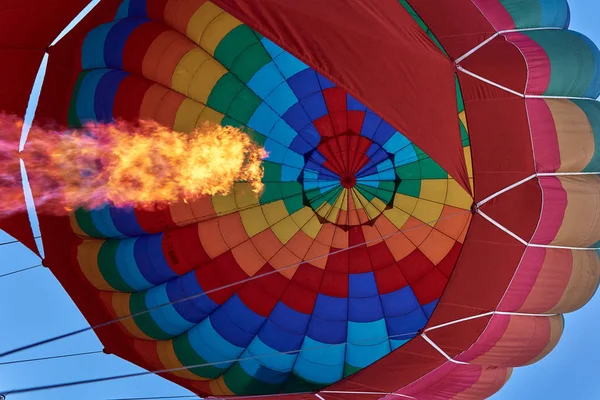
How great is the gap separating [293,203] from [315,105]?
42.1 inches

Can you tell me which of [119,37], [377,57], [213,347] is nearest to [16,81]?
[119,37]

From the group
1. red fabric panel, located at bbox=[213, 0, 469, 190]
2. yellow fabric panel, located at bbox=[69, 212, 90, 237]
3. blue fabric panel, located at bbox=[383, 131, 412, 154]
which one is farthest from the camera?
yellow fabric panel, located at bbox=[69, 212, 90, 237]

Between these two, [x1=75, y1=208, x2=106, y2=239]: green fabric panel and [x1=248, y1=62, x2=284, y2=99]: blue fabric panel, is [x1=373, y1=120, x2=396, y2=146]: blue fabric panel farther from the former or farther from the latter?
[x1=75, y1=208, x2=106, y2=239]: green fabric panel

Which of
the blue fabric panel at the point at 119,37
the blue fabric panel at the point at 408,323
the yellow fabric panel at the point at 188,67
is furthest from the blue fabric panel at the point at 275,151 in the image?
the blue fabric panel at the point at 408,323

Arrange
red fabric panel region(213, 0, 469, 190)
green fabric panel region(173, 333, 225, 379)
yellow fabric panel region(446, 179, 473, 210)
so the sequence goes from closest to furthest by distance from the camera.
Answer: red fabric panel region(213, 0, 469, 190), yellow fabric panel region(446, 179, 473, 210), green fabric panel region(173, 333, 225, 379)

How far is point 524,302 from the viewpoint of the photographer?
5.27m

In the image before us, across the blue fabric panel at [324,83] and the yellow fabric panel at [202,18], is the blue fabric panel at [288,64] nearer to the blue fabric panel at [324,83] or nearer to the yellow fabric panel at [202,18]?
the blue fabric panel at [324,83]

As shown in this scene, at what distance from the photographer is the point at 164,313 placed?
6539mm

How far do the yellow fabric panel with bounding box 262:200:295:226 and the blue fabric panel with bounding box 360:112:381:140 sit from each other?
1157mm

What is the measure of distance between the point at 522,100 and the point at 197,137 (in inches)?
127

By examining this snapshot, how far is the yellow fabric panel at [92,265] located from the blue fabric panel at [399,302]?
9.77 feet

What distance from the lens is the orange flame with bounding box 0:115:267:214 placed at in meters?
6.36

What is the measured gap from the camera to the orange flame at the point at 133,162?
636 cm

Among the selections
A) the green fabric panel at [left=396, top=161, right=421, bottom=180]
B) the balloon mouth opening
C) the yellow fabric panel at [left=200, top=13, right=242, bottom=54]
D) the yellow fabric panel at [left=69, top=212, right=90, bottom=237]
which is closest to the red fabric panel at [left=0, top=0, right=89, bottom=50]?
the yellow fabric panel at [left=200, top=13, right=242, bottom=54]
